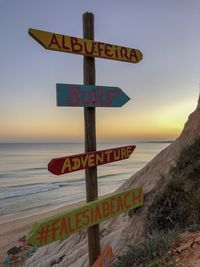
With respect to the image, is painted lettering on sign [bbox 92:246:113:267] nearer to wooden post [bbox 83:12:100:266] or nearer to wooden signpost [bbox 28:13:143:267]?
wooden signpost [bbox 28:13:143:267]

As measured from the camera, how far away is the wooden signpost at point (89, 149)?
4043 millimetres

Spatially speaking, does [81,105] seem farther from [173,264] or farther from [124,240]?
[124,240]

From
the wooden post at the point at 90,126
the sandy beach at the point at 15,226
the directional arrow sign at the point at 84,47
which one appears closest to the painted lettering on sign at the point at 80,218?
the wooden post at the point at 90,126

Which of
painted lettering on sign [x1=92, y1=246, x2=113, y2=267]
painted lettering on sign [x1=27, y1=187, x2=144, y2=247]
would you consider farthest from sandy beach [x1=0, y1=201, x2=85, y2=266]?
painted lettering on sign [x1=27, y1=187, x2=144, y2=247]

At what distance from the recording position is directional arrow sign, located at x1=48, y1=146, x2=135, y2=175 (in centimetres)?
407

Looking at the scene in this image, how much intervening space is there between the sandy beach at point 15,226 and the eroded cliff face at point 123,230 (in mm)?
5563

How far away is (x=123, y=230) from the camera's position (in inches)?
282

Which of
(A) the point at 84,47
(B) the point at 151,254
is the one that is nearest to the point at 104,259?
(B) the point at 151,254

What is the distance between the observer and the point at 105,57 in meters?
4.81

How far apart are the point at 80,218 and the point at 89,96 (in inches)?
70.6

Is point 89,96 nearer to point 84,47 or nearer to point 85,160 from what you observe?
point 84,47

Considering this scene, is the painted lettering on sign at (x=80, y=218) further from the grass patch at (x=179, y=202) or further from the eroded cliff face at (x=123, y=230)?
the eroded cliff face at (x=123, y=230)

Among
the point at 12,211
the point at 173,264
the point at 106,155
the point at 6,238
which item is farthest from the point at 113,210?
the point at 12,211

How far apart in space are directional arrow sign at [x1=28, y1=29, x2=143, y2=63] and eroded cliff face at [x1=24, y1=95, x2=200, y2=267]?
11.0 ft
